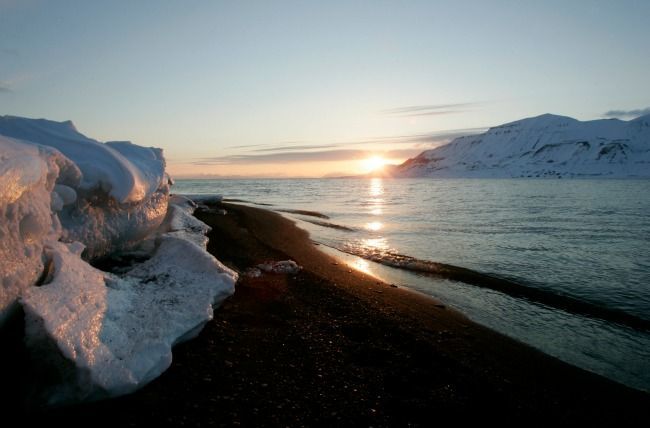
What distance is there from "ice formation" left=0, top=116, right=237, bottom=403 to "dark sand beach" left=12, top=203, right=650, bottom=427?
268 mm

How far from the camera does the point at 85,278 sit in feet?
12.8

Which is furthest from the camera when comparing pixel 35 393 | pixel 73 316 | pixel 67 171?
pixel 67 171

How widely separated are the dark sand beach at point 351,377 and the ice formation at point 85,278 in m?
0.27

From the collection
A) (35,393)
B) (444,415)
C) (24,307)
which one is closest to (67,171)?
(24,307)

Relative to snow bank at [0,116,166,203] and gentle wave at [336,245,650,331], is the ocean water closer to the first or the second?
gentle wave at [336,245,650,331]

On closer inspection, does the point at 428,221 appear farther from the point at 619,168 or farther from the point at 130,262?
the point at 619,168

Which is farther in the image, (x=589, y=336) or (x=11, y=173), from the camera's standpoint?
(x=589, y=336)

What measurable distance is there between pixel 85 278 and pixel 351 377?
112 inches

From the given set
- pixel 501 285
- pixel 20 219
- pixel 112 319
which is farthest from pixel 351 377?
pixel 501 285

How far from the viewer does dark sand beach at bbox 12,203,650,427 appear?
132 inches

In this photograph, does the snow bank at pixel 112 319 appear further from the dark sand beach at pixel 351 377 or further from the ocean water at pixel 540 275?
the ocean water at pixel 540 275

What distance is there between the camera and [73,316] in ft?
10.8

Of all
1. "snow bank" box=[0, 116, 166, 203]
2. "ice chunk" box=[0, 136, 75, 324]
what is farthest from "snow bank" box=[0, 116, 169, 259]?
"ice chunk" box=[0, 136, 75, 324]

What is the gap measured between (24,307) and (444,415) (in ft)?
11.9
